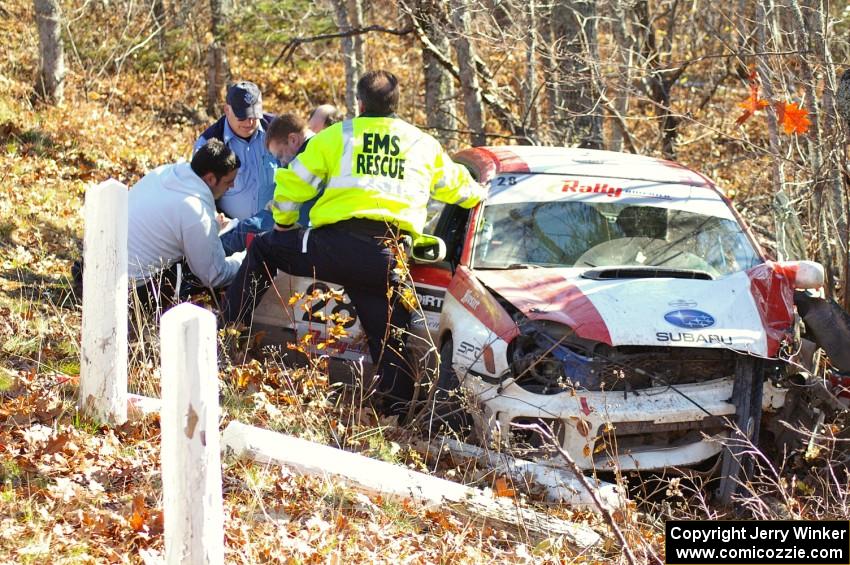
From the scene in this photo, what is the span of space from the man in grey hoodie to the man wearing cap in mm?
1048

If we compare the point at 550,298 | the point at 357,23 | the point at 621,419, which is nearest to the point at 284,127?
the point at 550,298

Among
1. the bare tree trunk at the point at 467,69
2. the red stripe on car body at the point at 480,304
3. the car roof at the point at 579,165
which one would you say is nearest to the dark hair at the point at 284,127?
the car roof at the point at 579,165

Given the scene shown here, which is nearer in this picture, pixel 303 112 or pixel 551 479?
pixel 551 479

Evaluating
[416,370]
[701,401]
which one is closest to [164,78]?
[416,370]

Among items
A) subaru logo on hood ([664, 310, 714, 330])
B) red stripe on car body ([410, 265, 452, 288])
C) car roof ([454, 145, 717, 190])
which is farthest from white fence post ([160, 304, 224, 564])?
car roof ([454, 145, 717, 190])

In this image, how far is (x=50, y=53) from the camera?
12.6 meters

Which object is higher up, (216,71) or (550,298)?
(216,71)

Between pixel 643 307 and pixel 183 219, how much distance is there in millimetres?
2915

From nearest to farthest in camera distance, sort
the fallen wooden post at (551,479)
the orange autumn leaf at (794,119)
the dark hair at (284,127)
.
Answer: the fallen wooden post at (551,479), the orange autumn leaf at (794,119), the dark hair at (284,127)

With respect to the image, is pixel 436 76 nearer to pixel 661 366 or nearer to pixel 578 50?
pixel 578 50

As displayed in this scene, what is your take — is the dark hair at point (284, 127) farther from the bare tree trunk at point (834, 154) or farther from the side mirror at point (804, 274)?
the bare tree trunk at point (834, 154)

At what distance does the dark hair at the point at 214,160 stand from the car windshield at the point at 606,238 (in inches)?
66.7

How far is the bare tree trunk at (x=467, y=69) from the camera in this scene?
9.43 metres

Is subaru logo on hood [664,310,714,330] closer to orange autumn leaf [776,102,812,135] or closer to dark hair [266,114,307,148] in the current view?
orange autumn leaf [776,102,812,135]
